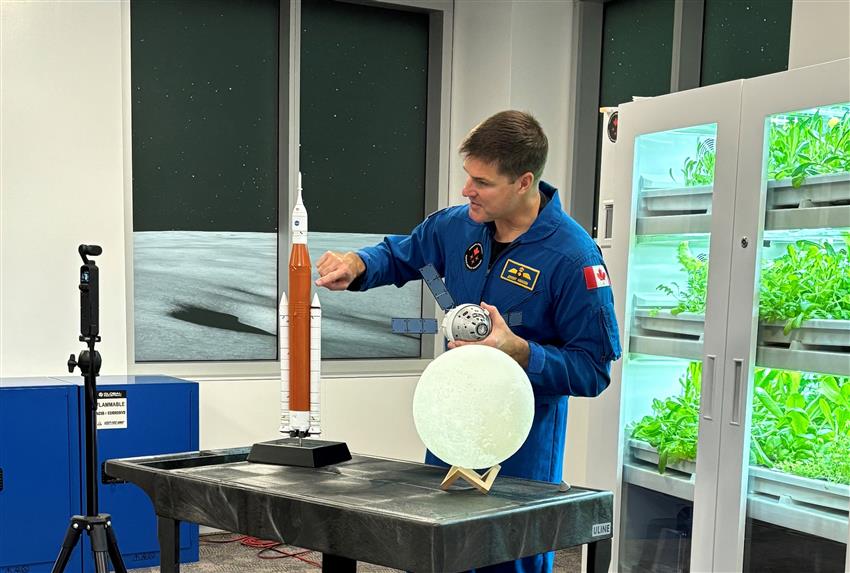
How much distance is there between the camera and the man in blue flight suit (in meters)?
1.99

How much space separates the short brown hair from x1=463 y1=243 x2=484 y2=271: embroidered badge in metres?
0.23

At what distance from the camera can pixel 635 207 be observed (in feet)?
11.1

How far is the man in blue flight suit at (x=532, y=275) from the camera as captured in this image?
1.99m

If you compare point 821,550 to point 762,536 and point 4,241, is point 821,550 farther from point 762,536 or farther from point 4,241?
point 4,241

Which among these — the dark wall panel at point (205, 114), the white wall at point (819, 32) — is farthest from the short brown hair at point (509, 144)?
the dark wall panel at point (205, 114)

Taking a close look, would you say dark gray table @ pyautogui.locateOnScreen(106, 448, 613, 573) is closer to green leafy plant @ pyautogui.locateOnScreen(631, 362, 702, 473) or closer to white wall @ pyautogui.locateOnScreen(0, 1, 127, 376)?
green leafy plant @ pyautogui.locateOnScreen(631, 362, 702, 473)

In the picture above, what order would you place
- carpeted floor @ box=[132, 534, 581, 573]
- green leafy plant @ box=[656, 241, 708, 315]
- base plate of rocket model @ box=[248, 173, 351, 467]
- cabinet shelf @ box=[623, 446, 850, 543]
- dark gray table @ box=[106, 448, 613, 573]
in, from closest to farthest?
dark gray table @ box=[106, 448, 613, 573] < base plate of rocket model @ box=[248, 173, 351, 467] < cabinet shelf @ box=[623, 446, 850, 543] < green leafy plant @ box=[656, 241, 708, 315] < carpeted floor @ box=[132, 534, 581, 573]

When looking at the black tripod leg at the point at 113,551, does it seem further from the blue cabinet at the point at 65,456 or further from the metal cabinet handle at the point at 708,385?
the metal cabinet handle at the point at 708,385

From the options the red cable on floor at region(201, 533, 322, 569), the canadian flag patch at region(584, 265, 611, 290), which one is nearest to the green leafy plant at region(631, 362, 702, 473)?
the canadian flag patch at region(584, 265, 611, 290)

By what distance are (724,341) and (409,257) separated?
1185 mm

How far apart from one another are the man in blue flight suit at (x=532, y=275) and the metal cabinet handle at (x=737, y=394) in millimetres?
975

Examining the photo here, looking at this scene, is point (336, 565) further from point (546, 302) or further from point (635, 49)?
point (635, 49)

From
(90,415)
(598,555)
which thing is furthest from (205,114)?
(598,555)

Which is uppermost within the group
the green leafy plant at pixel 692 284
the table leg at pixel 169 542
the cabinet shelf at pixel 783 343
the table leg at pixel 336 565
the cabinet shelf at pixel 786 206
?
the cabinet shelf at pixel 786 206
